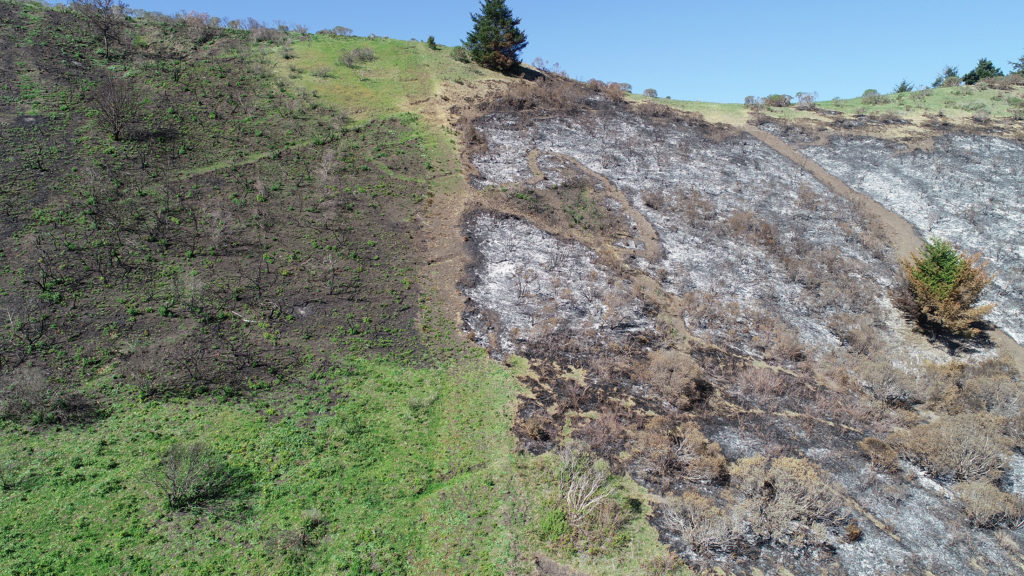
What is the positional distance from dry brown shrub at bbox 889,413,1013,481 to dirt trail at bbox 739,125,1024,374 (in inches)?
320

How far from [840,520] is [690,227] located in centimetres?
1698

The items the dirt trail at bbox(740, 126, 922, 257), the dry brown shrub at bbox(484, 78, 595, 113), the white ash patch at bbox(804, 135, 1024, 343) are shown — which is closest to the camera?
the white ash patch at bbox(804, 135, 1024, 343)

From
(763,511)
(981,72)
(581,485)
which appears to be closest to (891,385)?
(763,511)

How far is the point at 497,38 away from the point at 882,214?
95.2ft

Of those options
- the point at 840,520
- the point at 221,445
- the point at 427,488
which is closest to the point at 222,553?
→ the point at 221,445

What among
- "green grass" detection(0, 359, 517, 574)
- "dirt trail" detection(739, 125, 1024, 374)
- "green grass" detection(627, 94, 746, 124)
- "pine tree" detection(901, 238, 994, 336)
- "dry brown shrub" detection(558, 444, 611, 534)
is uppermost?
"green grass" detection(627, 94, 746, 124)

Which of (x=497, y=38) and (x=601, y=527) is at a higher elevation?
(x=497, y=38)

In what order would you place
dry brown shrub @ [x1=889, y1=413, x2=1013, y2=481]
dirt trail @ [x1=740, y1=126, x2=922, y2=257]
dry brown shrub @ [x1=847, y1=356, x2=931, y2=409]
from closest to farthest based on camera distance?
1. dry brown shrub @ [x1=889, y1=413, x2=1013, y2=481]
2. dry brown shrub @ [x1=847, y1=356, x2=931, y2=409]
3. dirt trail @ [x1=740, y1=126, x2=922, y2=257]

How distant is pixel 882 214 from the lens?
29688 millimetres

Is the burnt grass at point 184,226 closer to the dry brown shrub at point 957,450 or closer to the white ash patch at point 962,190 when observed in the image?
the dry brown shrub at point 957,450

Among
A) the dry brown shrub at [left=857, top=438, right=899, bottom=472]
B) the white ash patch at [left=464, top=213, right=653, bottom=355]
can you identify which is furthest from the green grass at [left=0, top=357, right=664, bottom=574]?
the dry brown shrub at [left=857, top=438, right=899, bottom=472]

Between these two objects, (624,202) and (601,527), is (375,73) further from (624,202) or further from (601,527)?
(601,527)

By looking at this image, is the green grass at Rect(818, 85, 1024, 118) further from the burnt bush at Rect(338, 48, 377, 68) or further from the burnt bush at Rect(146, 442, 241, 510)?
the burnt bush at Rect(146, 442, 241, 510)

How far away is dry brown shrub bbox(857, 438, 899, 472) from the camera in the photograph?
15.4m
